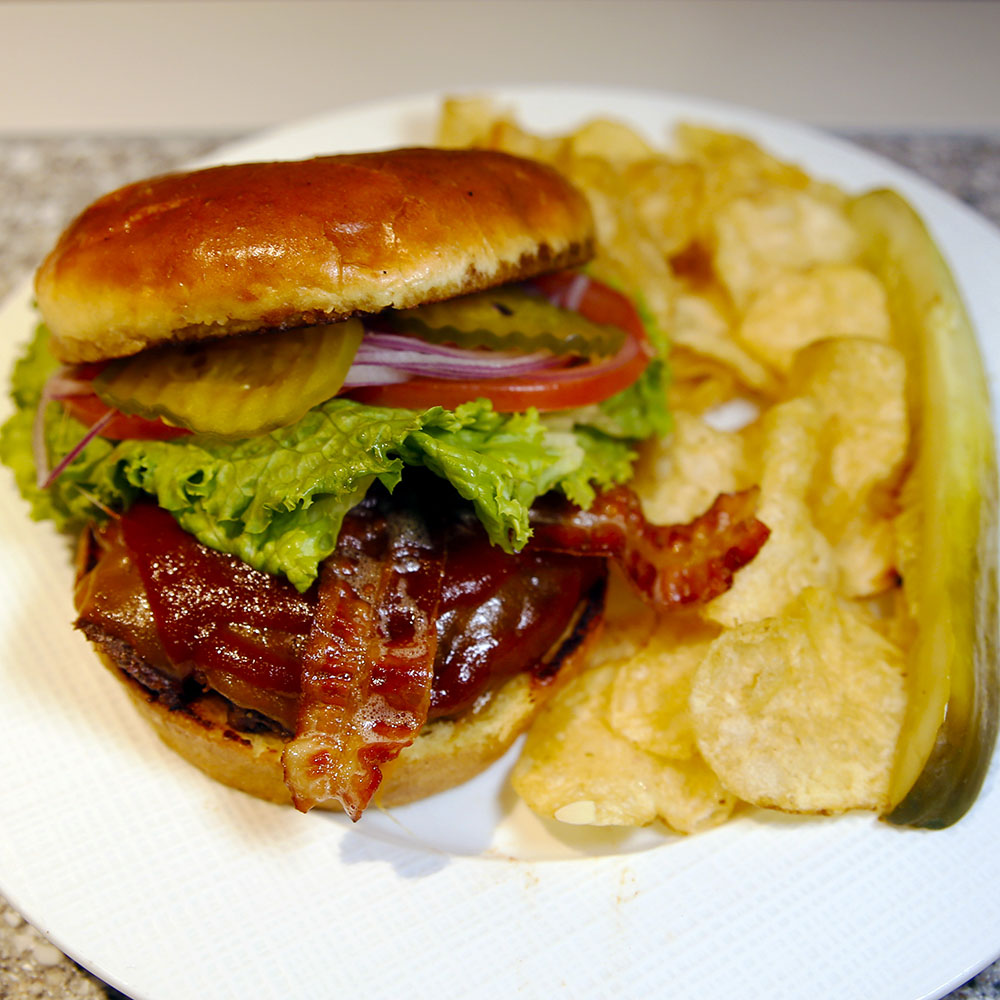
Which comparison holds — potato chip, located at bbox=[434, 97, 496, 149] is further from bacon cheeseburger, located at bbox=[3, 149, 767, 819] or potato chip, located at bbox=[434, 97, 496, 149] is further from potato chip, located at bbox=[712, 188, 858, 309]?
bacon cheeseburger, located at bbox=[3, 149, 767, 819]

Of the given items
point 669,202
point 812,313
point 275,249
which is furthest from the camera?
point 669,202

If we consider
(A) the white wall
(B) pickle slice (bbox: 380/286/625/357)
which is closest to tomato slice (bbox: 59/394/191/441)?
(B) pickle slice (bbox: 380/286/625/357)

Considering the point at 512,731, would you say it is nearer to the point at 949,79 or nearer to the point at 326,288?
the point at 326,288

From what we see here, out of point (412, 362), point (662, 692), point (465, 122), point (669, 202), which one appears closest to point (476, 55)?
point (465, 122)

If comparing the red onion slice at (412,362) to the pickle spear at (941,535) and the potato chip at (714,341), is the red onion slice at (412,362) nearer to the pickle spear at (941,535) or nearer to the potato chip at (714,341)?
the potato chip at (714,341)

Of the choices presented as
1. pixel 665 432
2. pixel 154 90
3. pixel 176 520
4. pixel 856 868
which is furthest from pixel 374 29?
pixel 856 868

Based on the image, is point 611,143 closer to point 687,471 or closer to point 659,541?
point 687,471

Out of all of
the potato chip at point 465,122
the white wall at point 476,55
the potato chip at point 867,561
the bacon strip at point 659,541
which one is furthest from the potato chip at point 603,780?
the white wall at point 476,55
